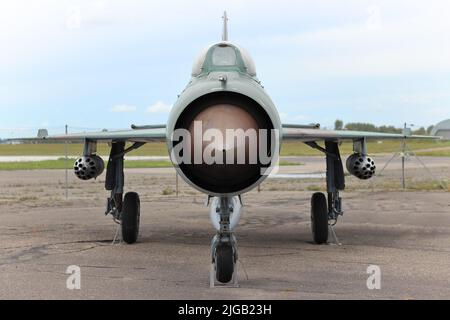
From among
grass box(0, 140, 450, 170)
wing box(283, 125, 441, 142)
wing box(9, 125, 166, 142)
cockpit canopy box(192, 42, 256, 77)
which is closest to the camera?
cockpit canopy box(192, 42, 256, 77)

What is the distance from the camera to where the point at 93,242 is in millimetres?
11914

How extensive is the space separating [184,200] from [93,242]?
32.5 feet

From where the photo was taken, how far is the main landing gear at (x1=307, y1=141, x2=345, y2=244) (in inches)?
460

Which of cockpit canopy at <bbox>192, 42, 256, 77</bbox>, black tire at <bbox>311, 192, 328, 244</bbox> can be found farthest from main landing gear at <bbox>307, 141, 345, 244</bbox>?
cockpit canopy at <bbox>192, 42, 256, 77</bbox>

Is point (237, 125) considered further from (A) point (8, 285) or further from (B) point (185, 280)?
(A) point (8, 285)

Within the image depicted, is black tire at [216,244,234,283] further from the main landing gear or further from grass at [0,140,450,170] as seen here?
grass at [0,140,450,170]

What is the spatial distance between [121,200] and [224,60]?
4.76 metres

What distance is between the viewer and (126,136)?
1088cm

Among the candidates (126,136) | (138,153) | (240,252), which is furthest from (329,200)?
(138,153)

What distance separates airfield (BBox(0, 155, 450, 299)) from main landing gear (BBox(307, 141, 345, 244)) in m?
0.34

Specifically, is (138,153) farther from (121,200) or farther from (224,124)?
(224,124)

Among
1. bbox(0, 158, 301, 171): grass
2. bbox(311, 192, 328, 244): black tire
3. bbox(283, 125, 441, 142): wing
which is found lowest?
bbox(311, 192, 328, 244): black tire

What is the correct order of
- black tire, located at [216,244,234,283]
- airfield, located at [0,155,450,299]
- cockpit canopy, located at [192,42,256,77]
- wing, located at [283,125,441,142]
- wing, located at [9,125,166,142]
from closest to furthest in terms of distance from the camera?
airfield, located at [0,155,450,299] → black tire, located at [216,244,234,283] → cockpit canopy, located at [192,42,256,77] → wing, located at [283,125,441,142] → wing, located at [9,125,166,142]

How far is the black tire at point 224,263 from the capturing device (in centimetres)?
784
